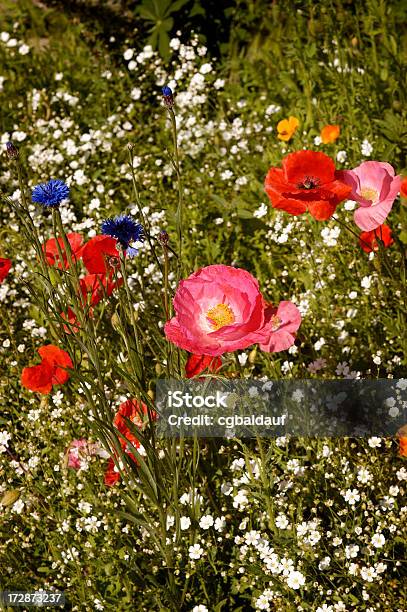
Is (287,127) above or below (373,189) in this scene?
above

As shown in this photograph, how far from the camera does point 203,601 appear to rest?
2166 millimetres

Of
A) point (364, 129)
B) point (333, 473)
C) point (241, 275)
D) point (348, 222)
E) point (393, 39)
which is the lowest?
point (333, 473)

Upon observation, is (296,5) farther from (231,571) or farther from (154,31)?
(231,571)

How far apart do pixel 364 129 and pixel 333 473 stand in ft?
5.70

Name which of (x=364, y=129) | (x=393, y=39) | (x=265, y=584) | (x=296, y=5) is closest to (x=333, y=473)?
(x=265, y=584)

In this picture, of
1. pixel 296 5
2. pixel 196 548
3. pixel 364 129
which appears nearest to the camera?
pixel 196 548

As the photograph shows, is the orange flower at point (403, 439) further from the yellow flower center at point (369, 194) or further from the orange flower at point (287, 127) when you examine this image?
the orange flower at point (287, 127)

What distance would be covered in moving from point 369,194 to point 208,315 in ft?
1.82

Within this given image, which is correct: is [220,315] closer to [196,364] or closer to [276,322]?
[276,322]

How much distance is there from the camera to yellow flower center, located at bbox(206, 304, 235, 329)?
5.76ft

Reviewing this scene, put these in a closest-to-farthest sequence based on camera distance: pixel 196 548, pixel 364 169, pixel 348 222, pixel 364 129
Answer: pixel 364 169
pixel 196 548
pixel 348 222
pixel 364 129

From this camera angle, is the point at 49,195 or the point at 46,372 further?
the point at 46,372

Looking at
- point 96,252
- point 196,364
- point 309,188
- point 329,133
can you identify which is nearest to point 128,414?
point 196,364

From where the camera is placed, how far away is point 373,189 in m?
1.92
